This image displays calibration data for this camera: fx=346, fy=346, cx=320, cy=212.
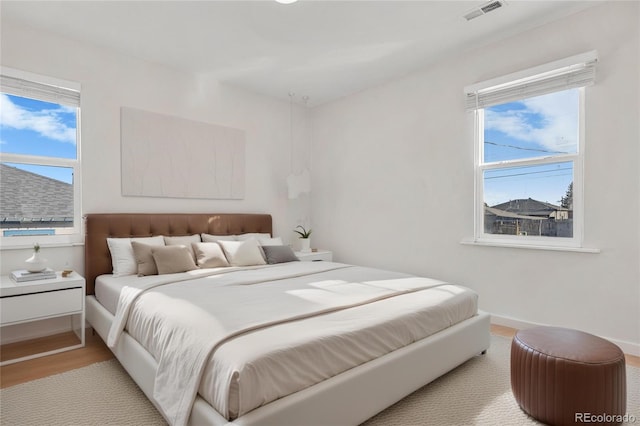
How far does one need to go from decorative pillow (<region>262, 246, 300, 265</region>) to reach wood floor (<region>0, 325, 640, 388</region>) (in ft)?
5.12

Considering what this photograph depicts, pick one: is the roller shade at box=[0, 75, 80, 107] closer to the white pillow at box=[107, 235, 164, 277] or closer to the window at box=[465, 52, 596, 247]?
the white pillow at box=[107, 235, 164, 277]

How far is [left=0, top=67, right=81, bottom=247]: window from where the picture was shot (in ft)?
9.45

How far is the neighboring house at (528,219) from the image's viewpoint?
9.64 feet

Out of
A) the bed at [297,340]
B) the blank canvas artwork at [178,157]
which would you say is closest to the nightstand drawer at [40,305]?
the bed at [297,340]

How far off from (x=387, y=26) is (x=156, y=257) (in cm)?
279

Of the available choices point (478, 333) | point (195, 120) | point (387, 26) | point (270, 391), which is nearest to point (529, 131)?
point (387, 26)

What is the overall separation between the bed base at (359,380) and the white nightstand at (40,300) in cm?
38

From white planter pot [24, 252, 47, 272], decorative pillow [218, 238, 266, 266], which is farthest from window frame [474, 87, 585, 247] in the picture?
white planter pot [24, 252, 47, 272]

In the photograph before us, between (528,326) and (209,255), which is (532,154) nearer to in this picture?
(528,326)

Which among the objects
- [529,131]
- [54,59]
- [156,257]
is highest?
[54,59]

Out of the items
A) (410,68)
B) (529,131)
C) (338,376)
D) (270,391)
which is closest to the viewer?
(270,391)

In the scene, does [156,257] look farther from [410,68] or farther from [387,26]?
[410,68]

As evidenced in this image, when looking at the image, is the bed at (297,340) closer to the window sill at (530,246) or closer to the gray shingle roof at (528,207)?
the window sill at (530,246)

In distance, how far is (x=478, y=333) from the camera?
7.96ft
